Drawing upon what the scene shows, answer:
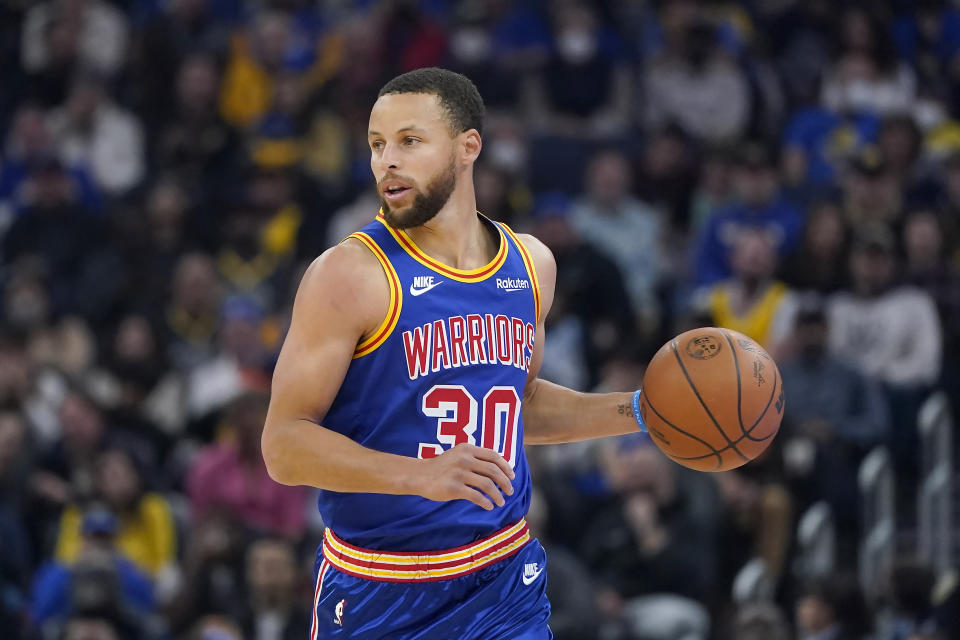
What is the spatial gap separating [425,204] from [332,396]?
67 cm

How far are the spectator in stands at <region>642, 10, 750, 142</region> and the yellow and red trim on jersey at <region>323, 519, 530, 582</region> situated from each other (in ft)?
28.5

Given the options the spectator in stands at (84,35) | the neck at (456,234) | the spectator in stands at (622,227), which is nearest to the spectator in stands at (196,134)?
the spectator in stands at (84,35)

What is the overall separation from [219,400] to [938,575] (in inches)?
201

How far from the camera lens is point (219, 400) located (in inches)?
414

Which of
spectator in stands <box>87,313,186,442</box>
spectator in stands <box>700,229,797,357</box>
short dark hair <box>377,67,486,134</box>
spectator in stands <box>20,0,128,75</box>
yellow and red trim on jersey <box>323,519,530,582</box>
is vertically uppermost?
spectator in stands <box>20,0,128,75</box>

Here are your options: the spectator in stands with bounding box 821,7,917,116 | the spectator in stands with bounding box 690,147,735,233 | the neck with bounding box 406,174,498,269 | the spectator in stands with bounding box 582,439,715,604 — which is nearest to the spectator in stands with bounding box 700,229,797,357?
the spectator in stands with bounding box 690,147,735,233

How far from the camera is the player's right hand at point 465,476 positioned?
3.86 m

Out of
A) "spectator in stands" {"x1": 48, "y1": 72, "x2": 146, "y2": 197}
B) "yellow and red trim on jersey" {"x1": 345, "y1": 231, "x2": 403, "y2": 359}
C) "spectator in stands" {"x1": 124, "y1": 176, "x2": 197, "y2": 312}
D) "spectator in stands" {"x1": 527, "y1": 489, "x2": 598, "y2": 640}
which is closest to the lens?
"yellow and red trim on jersey" {"x1": 345, "y1": 231, "x2": 403, "y2": 359}

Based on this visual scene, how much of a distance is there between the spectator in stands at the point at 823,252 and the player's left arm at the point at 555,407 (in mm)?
5666

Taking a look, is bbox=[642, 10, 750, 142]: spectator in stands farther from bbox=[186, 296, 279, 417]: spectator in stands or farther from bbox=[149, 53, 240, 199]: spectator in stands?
bbox=[186, 296, 279, 417]: spectator in stands

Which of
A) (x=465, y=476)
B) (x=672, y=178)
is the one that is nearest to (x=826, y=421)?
(x=672, y=178)

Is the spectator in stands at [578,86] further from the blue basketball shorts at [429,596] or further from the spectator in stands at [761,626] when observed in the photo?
the blue basketball shorts at [429,596]

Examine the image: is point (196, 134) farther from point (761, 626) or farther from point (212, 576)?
point (761, 626)

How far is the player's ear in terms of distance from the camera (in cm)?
444
